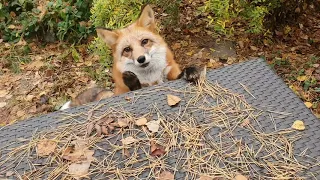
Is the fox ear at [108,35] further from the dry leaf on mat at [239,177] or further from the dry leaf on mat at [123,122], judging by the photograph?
the dry leaf on mat at [239,177]

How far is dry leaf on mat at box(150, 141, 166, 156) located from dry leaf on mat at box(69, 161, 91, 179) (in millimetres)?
325

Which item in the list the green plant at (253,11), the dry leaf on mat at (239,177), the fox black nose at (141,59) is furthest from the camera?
the green plant at (253,11)

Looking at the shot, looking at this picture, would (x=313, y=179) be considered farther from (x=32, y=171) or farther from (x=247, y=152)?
(x=32, y=171)

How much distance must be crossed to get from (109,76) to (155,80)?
1.41 metres

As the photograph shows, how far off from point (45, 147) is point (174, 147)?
0.69 m

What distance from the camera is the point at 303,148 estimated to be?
1922 mm

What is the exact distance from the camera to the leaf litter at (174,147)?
186cm

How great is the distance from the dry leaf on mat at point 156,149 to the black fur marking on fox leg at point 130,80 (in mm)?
1198

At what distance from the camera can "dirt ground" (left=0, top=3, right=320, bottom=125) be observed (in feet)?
14.0

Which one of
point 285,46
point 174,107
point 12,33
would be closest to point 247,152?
point 174,107

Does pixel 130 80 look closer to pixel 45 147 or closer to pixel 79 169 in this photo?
pixel 45 147

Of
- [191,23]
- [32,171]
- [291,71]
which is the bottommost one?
[291,71]

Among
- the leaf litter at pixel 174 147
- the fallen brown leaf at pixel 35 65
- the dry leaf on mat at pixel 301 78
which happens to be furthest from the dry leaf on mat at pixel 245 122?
the fallen brown leaf at pixel 35 65

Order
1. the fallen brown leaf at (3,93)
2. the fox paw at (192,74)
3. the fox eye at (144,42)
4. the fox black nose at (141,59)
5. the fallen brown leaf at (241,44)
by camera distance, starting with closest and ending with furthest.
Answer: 1. the fox paw at (192,74)
2. the fox black nose at (141,59)
3. the fox eye at (144,42)
4. the fallen brown leaf at (3,93)
5. the fallen brown leaf at (241,44)
